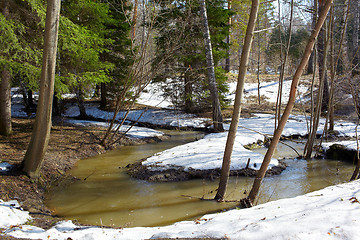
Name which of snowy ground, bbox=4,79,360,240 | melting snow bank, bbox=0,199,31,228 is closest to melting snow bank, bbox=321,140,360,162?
snowy ground, bbox=4,79,360,240

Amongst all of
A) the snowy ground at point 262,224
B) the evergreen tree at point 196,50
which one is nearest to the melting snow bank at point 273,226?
the snowy ground at point 262,224

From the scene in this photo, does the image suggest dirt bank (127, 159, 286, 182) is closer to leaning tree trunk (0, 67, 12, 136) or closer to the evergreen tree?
leaning tree trunk (0, 67, 12, 136)

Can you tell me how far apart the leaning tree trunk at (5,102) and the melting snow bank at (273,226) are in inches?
215

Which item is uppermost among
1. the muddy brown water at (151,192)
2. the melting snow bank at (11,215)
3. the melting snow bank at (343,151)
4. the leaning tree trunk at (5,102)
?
the leaning tree trunk at (5,102)

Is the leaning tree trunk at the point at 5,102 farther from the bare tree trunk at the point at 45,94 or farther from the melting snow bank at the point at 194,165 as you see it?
the melting snow bank at the point at 194,165

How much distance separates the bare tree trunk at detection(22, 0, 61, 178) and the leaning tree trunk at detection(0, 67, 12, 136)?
3372 millimetres

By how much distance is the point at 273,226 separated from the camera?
114 inches

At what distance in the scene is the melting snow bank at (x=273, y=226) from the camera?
2.72 meters

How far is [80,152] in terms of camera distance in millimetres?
8812

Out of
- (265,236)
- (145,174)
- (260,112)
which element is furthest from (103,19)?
(265,236)

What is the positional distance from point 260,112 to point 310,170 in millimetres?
9233

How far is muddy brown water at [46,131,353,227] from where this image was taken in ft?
15.6

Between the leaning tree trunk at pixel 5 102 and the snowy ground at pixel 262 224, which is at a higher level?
→ the leaning tree trunk at pixel 5 102

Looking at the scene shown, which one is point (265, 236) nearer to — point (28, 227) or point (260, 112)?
point (28, 227)
